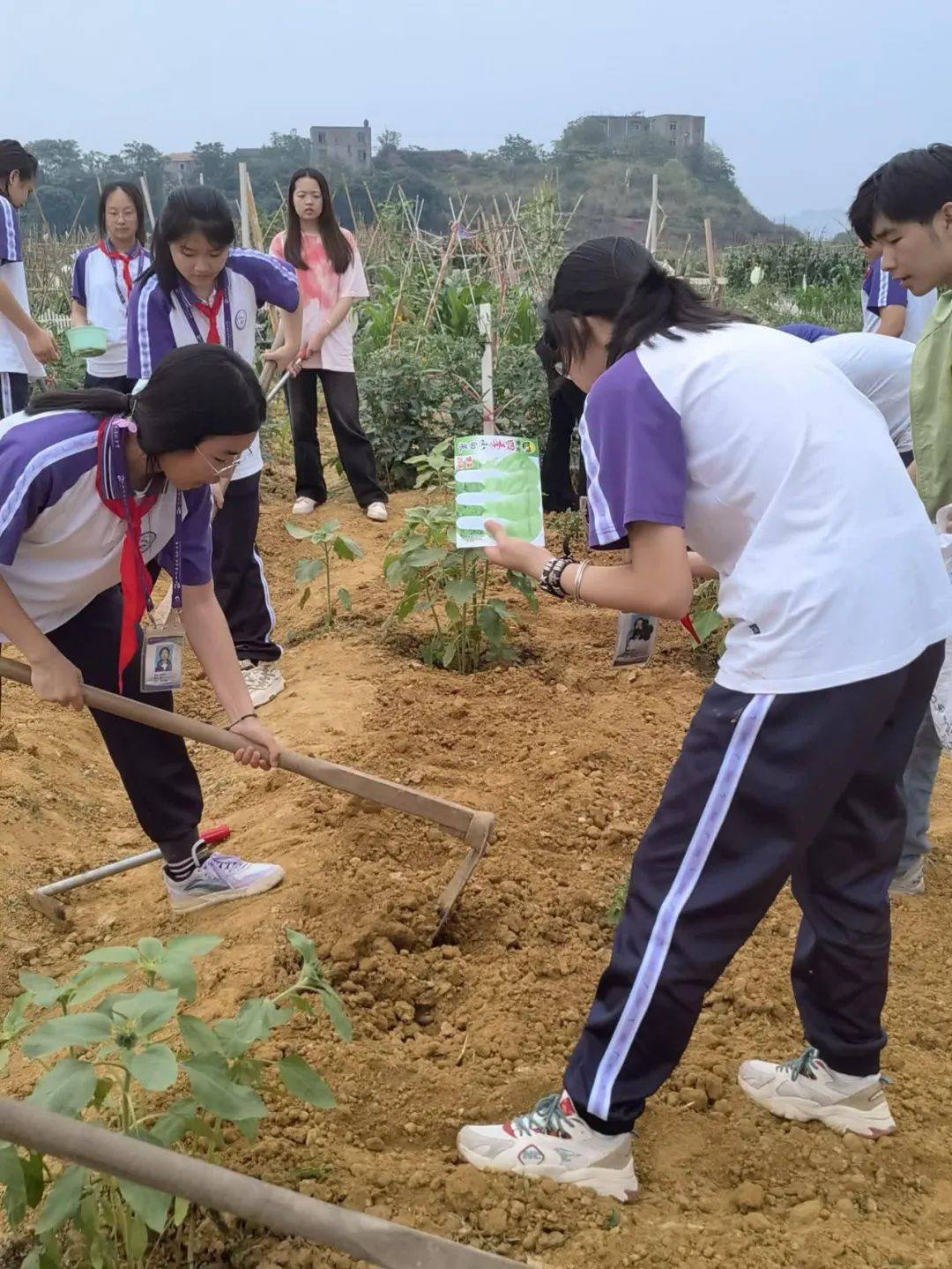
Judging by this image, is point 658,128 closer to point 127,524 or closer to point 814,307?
point 814,307

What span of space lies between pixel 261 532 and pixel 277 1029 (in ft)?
14.6

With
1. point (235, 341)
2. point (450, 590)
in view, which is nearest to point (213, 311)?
point (235, 341)

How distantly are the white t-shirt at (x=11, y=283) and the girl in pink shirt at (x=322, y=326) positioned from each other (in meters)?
1.50

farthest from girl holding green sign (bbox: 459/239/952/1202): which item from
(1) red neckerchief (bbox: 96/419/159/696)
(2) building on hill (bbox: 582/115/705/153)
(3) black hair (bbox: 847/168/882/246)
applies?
(2) building on hill (bbox: 582/115/705/153)

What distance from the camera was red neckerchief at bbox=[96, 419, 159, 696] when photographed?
2.12 metres

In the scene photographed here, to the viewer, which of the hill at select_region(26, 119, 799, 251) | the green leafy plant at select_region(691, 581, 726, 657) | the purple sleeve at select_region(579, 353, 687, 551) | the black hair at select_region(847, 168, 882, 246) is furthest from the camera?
the hill at select_region(26, 119, 799, 251)

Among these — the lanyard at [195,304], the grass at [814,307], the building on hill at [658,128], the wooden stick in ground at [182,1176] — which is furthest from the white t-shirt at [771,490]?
the building on hill at [658,128]

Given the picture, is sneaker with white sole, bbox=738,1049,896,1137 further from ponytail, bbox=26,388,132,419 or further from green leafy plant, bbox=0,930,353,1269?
ponytail, bbox=26,388,132,419

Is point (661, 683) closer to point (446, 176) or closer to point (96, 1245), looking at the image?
point (96, 1245)

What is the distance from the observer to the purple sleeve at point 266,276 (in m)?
3.73

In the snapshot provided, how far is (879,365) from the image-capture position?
112 inches

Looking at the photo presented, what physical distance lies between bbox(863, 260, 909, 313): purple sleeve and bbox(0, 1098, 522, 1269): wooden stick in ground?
3715 mm

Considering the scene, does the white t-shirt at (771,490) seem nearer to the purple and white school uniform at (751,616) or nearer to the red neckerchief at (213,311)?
the purple and white school uniform at (751,616)

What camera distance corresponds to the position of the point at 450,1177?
1881 mm
